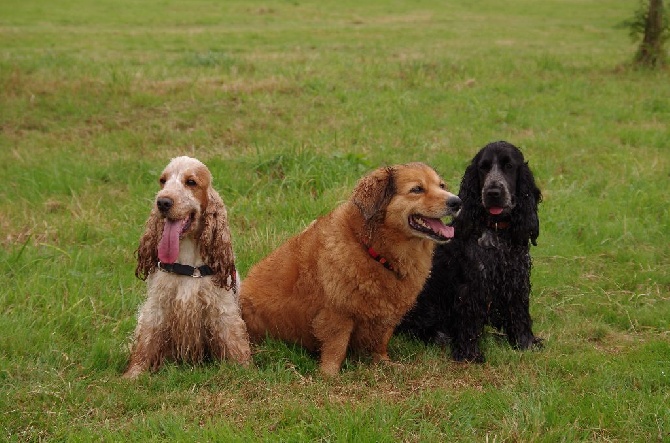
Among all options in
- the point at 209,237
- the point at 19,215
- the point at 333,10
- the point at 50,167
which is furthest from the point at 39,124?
the point at 333,10

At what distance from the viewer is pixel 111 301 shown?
6359 millimetres

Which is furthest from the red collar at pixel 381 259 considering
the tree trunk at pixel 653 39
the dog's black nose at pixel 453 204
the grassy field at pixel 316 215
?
the tree trunk at pixel 653 39

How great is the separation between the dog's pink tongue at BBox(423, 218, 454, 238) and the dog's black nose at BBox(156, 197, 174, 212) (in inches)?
67.0

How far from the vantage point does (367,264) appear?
534 cm

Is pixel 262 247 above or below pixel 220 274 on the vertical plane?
below

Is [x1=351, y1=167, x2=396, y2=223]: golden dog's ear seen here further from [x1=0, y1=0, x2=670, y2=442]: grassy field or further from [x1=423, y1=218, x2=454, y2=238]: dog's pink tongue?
[x1=0, y1=0, x2=670, y2=442]: grassy field

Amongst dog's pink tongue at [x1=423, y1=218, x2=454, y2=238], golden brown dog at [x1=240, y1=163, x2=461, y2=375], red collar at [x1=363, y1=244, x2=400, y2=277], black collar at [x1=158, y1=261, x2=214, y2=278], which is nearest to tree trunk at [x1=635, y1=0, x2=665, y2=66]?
golden brown dog at [x1=240, y1=163, x2=461, y2=375]

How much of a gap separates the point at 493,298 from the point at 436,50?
16.9m

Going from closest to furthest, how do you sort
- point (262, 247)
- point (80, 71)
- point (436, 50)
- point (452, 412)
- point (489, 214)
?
1. point (452, 412)
2. point (489, 214)
3. point (262, 247)
4. point (80, 71)
5. point (436, 50)

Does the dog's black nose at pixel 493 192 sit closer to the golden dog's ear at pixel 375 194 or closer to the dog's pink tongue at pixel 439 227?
the dog's pink tongue at pixel 439 227

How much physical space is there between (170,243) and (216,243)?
330 millimetres

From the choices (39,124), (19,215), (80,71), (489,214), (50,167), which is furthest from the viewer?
(80,71)

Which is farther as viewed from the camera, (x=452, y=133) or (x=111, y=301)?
(x=452, y=133)

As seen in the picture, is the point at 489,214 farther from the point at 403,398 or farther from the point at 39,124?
the point at 39,124
